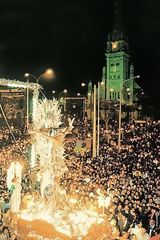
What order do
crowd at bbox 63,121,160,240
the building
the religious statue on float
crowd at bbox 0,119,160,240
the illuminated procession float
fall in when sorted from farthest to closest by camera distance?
1. the building
2. the religious statue on float
3. crowd at bbox 63,121,160,240
4. crowd at bbox 0,119,160,240
5. the illuminated procession float

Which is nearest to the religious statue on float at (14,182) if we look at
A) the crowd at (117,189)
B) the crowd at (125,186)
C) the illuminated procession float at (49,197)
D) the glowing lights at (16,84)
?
the illuminated procession float at (49,197)

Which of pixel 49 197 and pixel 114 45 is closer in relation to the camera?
pixel 49 197

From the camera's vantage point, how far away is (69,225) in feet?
35.8

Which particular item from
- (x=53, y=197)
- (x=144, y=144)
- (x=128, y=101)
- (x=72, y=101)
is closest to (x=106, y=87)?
(x=128, y=101)

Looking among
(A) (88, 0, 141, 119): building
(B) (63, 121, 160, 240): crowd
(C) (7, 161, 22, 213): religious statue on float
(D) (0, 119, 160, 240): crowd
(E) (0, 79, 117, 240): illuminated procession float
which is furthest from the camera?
(A) (88, 0, 141, 119): building

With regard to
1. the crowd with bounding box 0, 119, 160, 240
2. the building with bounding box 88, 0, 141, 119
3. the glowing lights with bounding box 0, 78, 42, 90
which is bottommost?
the crowd with bounding box 0, 119, 160, 240

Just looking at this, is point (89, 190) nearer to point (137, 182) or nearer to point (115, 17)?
point (137, 182)

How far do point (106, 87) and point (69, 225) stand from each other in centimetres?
7066

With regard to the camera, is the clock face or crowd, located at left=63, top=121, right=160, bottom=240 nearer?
crowd, located at left=63, top=121, right=160, bottom=240

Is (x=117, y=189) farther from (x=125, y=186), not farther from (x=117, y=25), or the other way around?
(x=117, y=25)

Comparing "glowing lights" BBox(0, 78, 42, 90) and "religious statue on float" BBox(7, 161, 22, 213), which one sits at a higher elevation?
"glowing lights" BBox(0, 78, 42, 90)

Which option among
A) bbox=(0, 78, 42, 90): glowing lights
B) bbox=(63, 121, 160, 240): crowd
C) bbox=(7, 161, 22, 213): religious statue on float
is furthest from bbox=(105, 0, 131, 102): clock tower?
bbox=(7, 161, 22, 213): religious statue on float

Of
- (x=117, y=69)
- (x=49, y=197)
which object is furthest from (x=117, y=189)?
(x=117, y=69)

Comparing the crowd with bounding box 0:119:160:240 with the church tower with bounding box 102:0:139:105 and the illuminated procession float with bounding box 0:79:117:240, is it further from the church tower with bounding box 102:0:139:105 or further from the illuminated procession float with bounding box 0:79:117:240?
the church tower with bounding box 102:0:139:105
